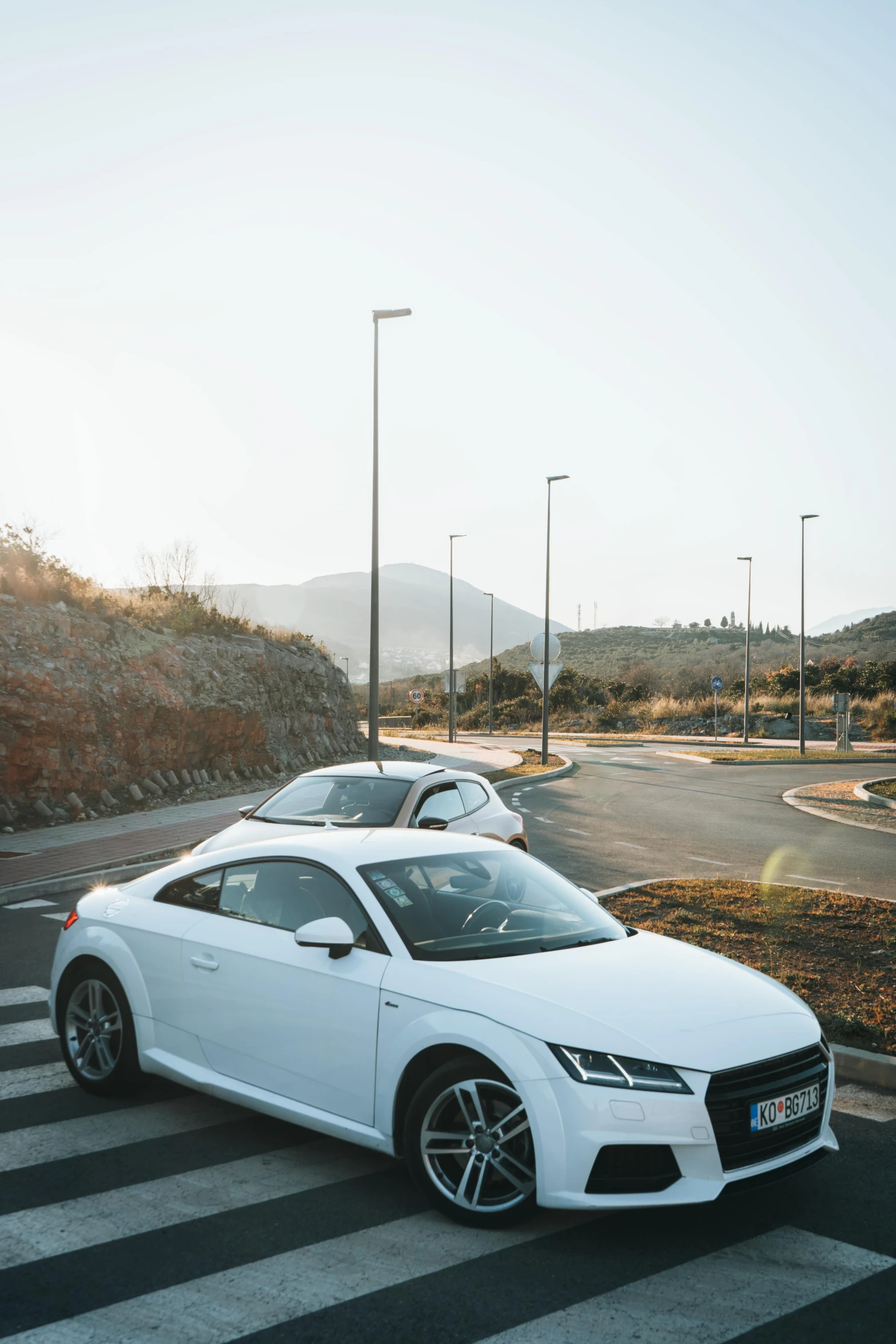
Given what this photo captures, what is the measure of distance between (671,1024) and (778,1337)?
1023 mm

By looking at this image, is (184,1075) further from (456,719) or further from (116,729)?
(456,719)

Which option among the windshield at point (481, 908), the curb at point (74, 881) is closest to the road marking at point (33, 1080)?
the windshield at point (481, 908)

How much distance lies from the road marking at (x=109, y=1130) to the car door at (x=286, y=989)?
1.69ft

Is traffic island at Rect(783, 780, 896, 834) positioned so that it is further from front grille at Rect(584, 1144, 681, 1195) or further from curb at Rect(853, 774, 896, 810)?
front grille at Rect(584, 1144, 681, 1195)

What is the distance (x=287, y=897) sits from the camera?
4926 millimetres

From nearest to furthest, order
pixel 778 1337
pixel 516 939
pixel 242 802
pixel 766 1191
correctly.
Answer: pixel 778 1337 → pixel 766 1191 → pixel 516 939 → pixel 242 802

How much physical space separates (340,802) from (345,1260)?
5.75 metres

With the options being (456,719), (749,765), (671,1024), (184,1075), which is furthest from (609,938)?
(456,719)

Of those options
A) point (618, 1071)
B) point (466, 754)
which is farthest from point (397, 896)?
point (466, 754)

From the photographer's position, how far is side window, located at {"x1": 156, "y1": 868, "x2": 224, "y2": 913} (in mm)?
5203

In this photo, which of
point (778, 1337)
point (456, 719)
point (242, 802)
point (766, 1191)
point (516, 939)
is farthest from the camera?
point (456, 719)

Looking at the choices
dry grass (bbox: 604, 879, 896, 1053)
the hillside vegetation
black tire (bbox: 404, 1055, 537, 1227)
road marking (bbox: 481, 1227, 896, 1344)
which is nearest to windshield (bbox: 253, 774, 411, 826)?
dry grass (bbox: 604, 879, 896, 1053)

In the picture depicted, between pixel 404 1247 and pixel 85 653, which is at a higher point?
pixel 85 653

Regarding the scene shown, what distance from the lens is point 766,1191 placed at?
4.33 m
